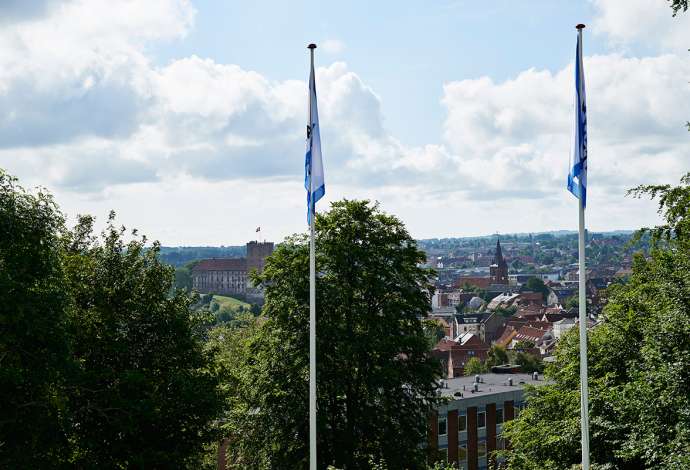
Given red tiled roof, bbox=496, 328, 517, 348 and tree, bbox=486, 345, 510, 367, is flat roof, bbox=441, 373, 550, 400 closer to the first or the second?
tree, bbox=486, 345, 510, 367

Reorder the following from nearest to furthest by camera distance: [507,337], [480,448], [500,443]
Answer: [480,448]
[500,443]
[507,337]

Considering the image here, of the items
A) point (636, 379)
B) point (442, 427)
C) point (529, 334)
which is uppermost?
point (636, 379)

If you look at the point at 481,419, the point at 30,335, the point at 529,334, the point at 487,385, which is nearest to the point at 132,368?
the point at 30,335

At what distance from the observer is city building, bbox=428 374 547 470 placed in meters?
62.9

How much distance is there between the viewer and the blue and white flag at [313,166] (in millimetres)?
18859

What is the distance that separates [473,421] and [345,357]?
123ft

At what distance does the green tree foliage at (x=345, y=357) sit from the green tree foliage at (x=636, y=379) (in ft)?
16.6

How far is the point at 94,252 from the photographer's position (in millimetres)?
29375

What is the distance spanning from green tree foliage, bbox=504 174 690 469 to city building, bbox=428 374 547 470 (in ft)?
82.4

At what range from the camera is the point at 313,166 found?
1891 centimetres

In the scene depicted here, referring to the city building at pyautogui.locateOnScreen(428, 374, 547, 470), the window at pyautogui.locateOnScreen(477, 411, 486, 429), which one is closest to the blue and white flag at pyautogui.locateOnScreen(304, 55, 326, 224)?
the city building at pyautogui.locateOnScreen(428, 374, 547, 470)

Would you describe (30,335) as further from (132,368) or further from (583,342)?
(583,342)

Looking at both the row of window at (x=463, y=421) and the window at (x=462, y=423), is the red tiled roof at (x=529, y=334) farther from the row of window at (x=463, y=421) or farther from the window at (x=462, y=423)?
the window at (x=462, y=423)

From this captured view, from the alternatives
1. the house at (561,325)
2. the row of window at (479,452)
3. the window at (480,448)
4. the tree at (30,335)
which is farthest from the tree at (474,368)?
the tree at (30,335)
